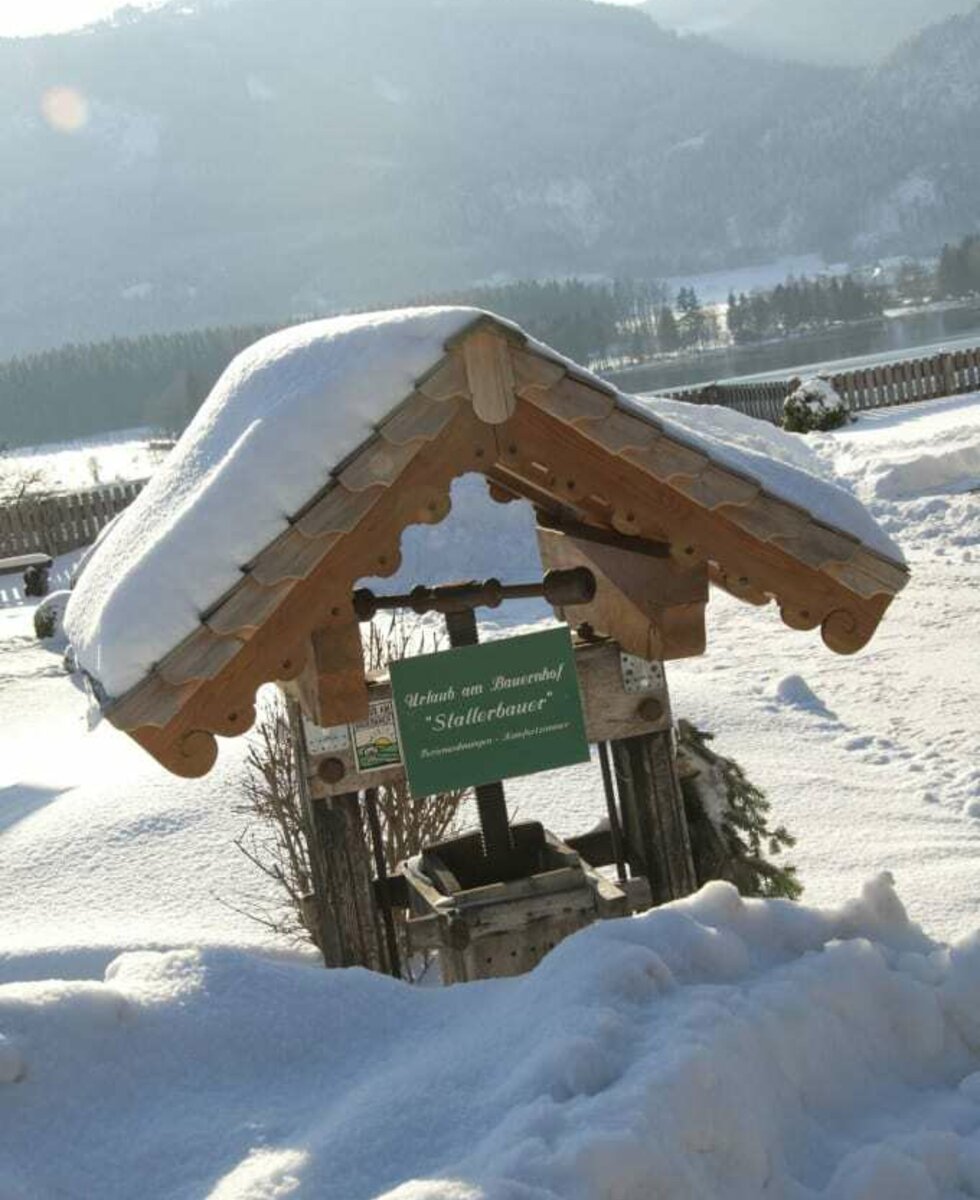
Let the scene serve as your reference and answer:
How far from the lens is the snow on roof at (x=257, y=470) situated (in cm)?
350

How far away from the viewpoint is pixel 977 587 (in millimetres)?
13375

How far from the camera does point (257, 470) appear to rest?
11.6ft

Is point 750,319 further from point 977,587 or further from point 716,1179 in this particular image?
point 716,1179

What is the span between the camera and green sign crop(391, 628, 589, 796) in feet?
13.5

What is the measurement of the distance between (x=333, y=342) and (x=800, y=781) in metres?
5.32

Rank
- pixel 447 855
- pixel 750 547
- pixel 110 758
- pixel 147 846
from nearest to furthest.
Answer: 1. pixel 750 547
2. pixel 447 855
3. pixel 147 846
4. pixel 110 758

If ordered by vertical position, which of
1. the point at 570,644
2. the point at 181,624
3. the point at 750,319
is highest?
the point at 750,319

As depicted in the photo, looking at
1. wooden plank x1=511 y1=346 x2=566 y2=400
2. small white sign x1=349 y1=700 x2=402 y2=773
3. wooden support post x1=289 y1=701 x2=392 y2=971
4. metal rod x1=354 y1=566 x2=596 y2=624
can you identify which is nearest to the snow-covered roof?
wooden plank x1=511 y1=346 x2=566 y2=400

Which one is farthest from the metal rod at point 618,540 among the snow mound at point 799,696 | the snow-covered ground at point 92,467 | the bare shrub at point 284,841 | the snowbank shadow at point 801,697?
the snow-covered ground at point 92,467

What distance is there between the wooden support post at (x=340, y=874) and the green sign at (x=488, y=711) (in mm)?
403

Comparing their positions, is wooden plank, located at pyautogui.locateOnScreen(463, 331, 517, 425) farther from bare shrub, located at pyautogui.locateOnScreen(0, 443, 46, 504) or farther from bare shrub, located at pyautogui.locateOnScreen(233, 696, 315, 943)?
bare shrub, located at pyautogui.locateOnScreen(0, 443, 46, 504)

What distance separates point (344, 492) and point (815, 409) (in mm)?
21036

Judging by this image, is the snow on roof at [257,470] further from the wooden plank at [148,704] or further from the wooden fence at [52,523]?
the wooden fence at [52,523]

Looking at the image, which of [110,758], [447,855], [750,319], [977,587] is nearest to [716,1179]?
[447,855]
